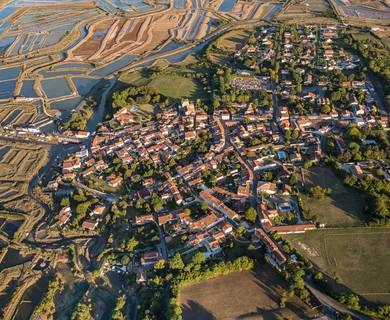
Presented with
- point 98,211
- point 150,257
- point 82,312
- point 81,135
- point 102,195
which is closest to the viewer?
point 82,312

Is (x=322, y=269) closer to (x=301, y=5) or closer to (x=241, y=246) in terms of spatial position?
(x=241, y=246)

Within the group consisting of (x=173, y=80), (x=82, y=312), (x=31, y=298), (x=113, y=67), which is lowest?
(x=31, y=298)

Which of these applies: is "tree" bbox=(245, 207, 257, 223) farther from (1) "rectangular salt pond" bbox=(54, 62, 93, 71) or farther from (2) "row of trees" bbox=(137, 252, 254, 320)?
(1) "rectangular salt pond" bbox=(54, 62, 93, 71)

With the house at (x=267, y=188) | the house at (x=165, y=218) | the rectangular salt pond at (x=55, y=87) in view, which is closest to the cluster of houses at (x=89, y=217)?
the house at (x=165, y=218)

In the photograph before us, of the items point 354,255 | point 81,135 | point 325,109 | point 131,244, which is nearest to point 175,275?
point 131,244

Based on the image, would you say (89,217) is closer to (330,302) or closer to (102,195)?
(102,195)

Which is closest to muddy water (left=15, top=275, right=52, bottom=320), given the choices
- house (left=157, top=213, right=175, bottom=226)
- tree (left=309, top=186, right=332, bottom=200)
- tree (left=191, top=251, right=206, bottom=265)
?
house (left=157, top=213, right=175, bottom=226)
